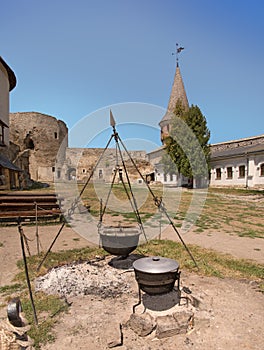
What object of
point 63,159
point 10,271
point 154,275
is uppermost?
point 63,159

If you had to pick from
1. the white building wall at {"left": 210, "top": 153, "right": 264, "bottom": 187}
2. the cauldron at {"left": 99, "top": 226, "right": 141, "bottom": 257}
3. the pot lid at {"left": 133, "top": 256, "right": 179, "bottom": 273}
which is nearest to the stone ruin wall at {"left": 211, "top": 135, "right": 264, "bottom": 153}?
the white building wall at {"left": 210, "top": 153, "right": 264, "bottom": 187}

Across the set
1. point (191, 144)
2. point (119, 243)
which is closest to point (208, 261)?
point (119, 243)

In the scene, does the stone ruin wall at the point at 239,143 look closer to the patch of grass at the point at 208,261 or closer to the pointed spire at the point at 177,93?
the pointed spire at the point at 177,93

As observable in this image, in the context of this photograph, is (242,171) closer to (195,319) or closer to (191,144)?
(191,144)

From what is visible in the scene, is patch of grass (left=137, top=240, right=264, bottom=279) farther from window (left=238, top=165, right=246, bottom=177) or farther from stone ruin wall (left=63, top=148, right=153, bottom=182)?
stone ruin wall (left=63, top=148, right=153, bottom=182)

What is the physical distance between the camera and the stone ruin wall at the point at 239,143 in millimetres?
24753

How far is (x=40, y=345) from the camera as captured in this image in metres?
2.39

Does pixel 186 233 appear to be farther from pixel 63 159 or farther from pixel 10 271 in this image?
pixel 63 159

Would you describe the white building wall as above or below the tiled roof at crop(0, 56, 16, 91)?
below

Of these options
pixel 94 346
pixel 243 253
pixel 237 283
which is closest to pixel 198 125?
pixel 243 253

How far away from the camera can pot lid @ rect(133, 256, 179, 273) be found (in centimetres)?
284

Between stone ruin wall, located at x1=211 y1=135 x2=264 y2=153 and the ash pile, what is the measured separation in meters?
24.6

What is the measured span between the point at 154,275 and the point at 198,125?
2277 cm

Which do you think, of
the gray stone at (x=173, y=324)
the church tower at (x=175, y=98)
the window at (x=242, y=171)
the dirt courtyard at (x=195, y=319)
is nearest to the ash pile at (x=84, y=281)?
the dirt courtyard at (x=195, y=319)
